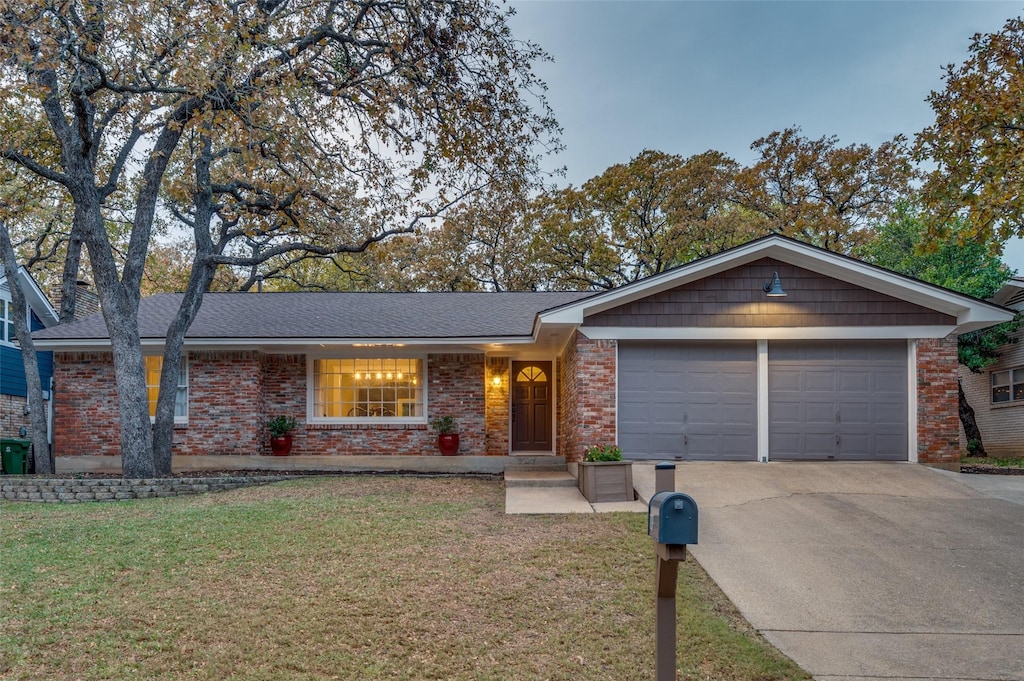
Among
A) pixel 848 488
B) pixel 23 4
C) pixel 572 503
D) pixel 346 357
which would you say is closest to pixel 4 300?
pixel 346 357

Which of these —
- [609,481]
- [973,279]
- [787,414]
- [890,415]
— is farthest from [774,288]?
[973,279]

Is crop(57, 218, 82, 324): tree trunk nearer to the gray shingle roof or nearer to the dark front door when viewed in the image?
the gray shingle roof

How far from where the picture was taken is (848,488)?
9.48 m

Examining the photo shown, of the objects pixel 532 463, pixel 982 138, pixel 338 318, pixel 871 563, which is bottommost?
pixel 532 463

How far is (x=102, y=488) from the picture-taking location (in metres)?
10.6

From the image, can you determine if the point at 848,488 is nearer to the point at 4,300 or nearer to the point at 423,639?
the point at 423,639

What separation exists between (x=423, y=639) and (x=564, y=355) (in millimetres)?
9179

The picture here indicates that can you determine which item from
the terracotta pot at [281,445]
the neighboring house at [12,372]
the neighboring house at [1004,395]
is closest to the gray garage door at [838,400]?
the neighboring house at [1004,395]

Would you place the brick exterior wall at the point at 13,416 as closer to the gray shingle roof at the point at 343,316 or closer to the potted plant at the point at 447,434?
the gray shingle roof at the point at 343,316

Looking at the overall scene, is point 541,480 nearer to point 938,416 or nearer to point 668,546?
point 938,416

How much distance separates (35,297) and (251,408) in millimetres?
8832

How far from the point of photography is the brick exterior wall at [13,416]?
51.9ft

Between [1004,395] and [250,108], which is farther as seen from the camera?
[1004,395]

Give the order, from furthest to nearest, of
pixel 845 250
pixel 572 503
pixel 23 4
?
pixel 845 250 < pixel 572 503 < pixel 23 4
